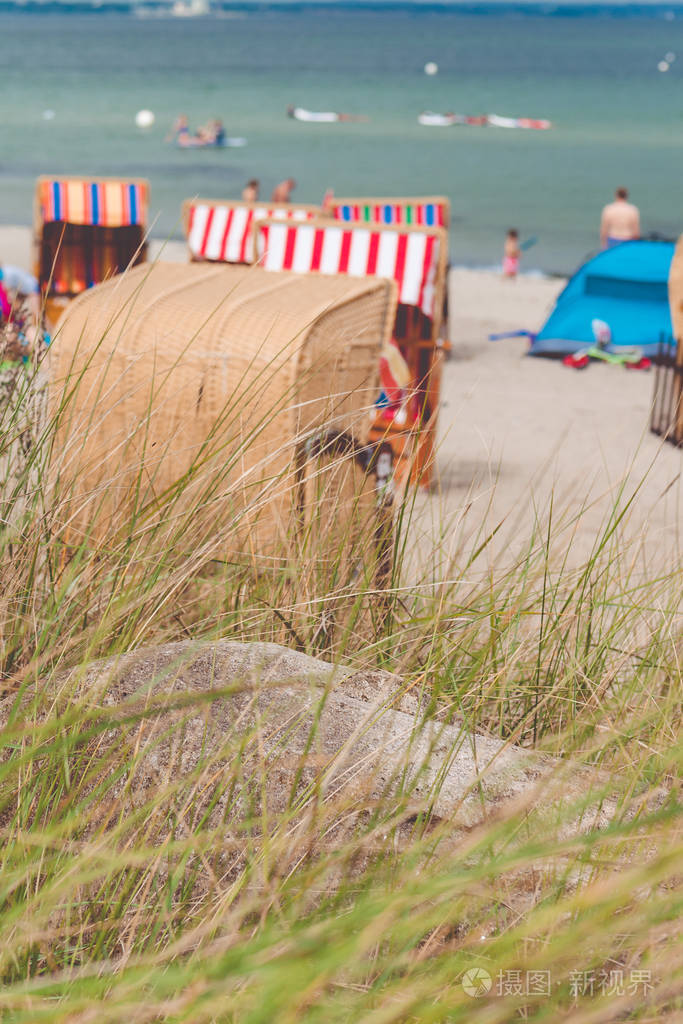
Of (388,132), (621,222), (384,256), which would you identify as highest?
(388,132)

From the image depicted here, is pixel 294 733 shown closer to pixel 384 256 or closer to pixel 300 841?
pixel 300 841

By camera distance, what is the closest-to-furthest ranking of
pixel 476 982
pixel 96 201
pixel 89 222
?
pixel 476 982
pixel 89 222
pixel 96 201

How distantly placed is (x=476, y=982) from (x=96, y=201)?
966cm

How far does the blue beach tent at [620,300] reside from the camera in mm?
10008

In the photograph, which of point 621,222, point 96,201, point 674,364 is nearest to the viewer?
point 674,364

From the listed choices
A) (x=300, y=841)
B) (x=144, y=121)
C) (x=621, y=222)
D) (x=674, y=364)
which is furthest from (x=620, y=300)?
(x=144, y=121)

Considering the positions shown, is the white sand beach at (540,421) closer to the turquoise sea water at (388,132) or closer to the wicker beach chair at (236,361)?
the wicker beach chair at (236,361)

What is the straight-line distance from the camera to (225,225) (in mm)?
8703

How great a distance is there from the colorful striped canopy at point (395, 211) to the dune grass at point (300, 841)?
7158 mm

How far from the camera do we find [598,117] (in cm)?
4969

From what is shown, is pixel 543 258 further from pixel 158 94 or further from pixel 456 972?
pixel 158 94

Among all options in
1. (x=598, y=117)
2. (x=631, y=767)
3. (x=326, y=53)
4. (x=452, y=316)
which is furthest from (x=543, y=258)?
(x=326, y=53)

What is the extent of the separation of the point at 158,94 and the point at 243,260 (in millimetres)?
57761

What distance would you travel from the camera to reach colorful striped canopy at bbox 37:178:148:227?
9.65m
